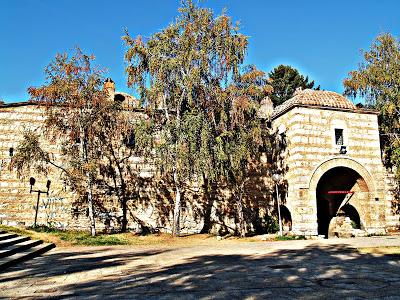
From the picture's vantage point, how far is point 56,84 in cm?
1653

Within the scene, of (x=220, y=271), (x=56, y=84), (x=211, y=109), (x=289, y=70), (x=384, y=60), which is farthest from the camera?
(x=289, y=70)

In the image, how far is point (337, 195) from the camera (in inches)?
880

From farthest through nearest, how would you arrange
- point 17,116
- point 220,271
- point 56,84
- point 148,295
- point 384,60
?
point 384,60, point 17,116, point 56,84, point 220,271, point 148,295

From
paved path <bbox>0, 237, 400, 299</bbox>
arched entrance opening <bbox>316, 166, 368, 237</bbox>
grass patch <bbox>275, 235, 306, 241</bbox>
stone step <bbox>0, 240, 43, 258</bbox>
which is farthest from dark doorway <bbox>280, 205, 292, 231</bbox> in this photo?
stone step <bbox>0, 240, 43, 258</bbox>

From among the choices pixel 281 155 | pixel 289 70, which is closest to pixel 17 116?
pixel 281 155

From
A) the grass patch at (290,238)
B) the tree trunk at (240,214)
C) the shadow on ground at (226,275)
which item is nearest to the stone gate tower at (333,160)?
the grass patch at (290,238)

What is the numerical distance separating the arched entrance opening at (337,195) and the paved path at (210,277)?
1128 cm

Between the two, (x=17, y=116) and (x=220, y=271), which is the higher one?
(x=17, y=116)

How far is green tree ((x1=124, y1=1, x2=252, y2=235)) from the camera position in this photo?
55.7 ft

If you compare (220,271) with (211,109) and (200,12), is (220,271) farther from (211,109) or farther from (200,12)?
(200,12)

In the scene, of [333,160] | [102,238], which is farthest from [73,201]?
[333,160]

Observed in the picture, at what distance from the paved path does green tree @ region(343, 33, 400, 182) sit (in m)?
14.9

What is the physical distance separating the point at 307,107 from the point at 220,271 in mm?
14372

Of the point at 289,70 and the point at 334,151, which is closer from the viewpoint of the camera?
the point at 334,151
